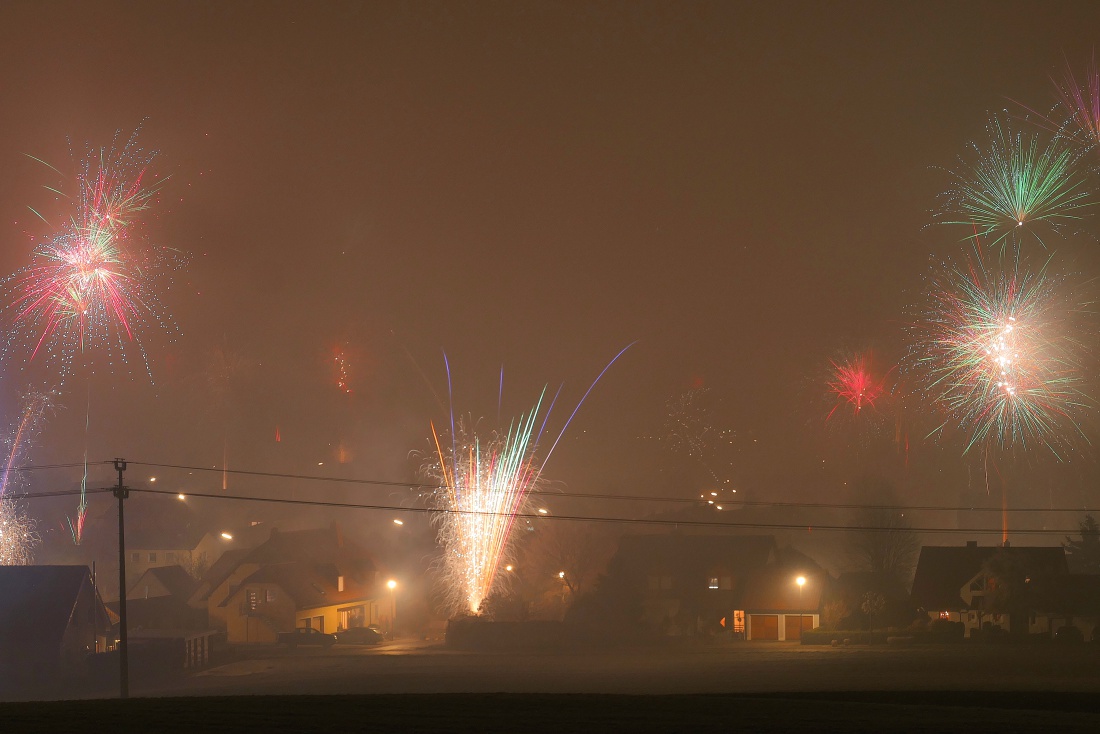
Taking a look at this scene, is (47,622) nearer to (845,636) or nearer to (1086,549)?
(845,636)

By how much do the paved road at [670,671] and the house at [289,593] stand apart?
384 inches

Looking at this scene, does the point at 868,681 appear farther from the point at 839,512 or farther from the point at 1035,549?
the point at 839,512

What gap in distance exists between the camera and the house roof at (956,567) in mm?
60250

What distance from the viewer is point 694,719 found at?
70.9ft

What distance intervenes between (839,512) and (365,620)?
2035 inches

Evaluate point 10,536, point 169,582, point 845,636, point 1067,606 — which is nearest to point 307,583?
point 169,582

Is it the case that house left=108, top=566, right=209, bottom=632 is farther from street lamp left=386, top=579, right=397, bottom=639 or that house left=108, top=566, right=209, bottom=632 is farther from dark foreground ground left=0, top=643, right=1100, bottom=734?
street lamp left=386, top=579, right=397, bottom=639

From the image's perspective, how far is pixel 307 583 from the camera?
225 ft

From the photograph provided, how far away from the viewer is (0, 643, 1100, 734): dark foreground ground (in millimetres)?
20938

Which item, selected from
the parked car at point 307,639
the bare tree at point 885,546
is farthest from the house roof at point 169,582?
the bare tree at point 885,546

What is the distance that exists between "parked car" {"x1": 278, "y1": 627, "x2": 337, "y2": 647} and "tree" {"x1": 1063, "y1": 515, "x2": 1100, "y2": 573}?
56.3 m

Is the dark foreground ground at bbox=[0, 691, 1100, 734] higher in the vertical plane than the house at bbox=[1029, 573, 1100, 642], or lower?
higher

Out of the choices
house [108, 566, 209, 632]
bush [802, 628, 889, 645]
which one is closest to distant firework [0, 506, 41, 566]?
house [108, 566, 209, 632]

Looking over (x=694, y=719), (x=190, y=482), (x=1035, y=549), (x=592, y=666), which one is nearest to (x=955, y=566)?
(x=1035, y=549)
